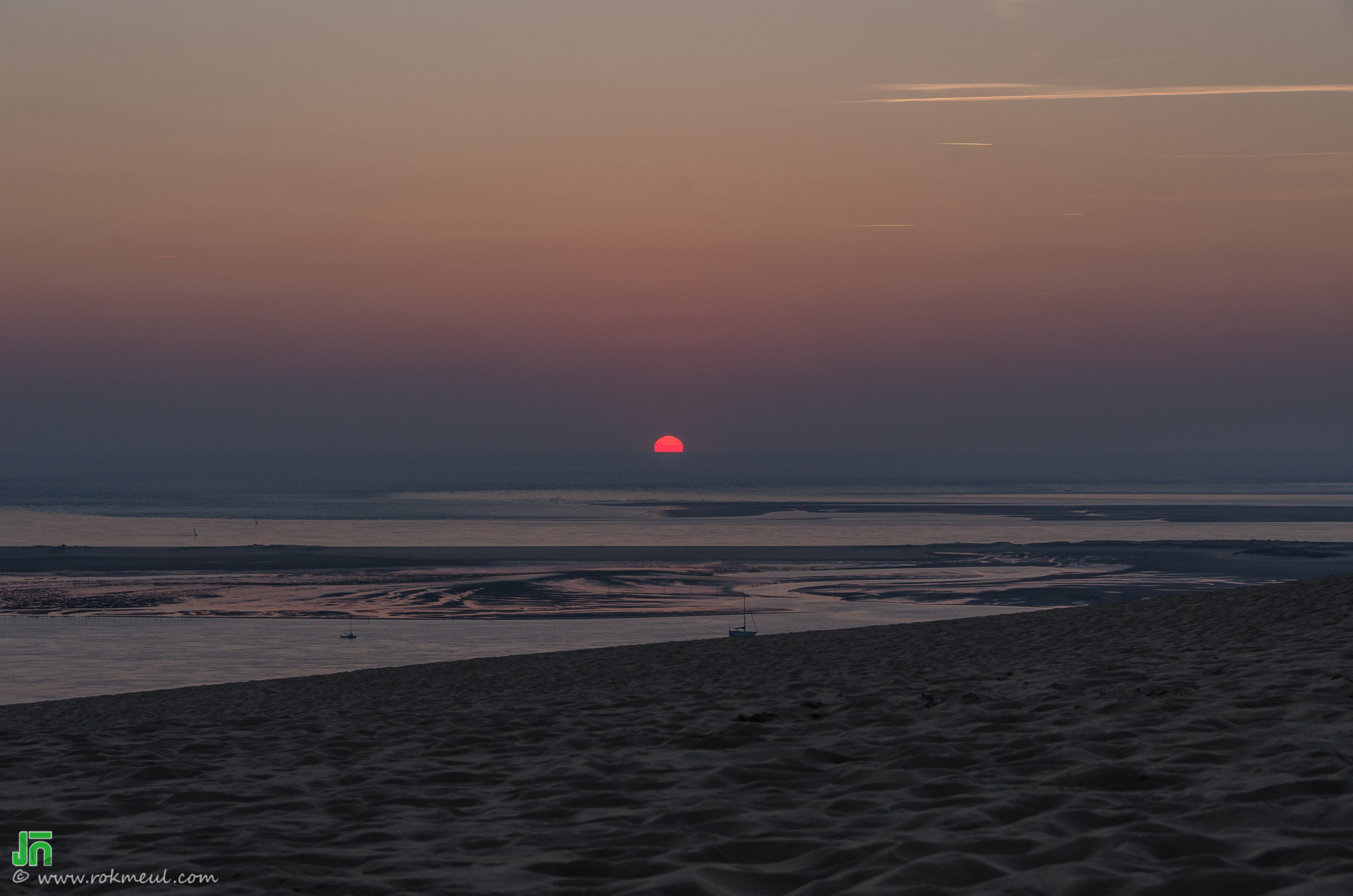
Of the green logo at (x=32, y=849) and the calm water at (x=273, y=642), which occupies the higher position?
the green logo at (x=32, y=849)

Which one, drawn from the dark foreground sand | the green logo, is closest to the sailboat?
the dark foreground sand

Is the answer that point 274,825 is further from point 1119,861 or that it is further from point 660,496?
point 660,496

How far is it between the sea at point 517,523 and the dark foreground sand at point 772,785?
→ 15253mm

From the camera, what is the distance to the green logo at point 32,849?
14.5ft

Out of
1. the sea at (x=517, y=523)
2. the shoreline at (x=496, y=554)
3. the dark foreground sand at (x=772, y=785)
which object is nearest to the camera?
the dark foreground sand at (x=772, y=785)

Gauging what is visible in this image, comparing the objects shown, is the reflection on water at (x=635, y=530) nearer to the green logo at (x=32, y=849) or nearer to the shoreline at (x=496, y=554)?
the shoreline at (x=496, y=554)

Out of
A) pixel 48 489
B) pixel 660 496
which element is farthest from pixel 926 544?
pixel 48 489

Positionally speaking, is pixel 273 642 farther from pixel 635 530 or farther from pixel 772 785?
pixel 635 530

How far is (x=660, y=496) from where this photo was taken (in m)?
118

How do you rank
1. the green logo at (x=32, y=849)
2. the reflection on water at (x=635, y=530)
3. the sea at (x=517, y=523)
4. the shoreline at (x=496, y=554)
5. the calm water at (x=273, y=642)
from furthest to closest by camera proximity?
the reflection on water at (x=635, y=530), the shoreline at (x=496, y=554), the sea at (x=517, y=523), the calm water at (x=273, y=642), the green logo at (x=32, y=849)

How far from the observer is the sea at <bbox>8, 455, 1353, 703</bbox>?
80.9 feet

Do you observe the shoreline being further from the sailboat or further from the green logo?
the green logo

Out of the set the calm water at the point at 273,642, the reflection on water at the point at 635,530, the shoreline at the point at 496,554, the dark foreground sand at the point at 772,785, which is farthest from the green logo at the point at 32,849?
the reflection on water at the point at 635,530

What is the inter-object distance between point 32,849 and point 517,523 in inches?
2797
